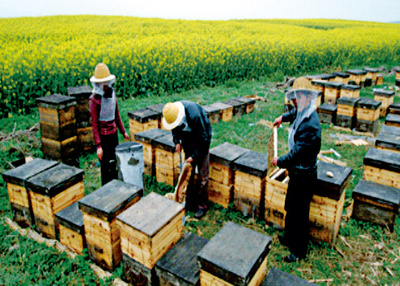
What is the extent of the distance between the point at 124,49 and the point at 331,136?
9.19 metres

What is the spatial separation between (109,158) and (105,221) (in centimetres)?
169

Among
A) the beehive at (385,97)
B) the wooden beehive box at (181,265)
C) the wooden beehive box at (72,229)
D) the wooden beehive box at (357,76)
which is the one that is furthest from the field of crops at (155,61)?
the wooden beehive box at (181,265)

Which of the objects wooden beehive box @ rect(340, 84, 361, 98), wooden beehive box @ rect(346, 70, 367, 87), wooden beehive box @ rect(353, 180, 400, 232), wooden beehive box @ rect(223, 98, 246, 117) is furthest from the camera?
wooden beehive box @ rect(346, 70, 367, 87)

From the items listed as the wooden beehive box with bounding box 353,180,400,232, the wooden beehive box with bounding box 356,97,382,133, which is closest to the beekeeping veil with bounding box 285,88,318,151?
the wooden beehive box with bounding box 353,180,400,232

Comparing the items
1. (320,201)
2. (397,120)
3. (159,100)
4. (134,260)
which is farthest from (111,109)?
(397,120)

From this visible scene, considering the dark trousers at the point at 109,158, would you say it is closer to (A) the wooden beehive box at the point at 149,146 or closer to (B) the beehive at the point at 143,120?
(A) the wooden beehive box at the point at 149,146

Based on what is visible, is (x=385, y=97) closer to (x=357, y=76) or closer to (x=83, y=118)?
(x=357, y=76)

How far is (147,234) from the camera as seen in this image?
10.1 feet

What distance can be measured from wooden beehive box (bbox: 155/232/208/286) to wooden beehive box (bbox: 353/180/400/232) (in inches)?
106

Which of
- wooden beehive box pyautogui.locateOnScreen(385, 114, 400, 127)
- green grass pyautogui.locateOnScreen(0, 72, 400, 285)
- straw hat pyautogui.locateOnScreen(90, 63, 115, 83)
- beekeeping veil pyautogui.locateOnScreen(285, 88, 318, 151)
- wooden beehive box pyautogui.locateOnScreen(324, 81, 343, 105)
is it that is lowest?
green grass pyautogui.locateOnScreen(0, 72, 400, 285)

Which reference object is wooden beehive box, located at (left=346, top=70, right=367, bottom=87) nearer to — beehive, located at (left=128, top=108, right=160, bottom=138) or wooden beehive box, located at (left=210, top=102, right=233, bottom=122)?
wooden beehive box, located at (left=210, top=102, right=233, bottom=122)

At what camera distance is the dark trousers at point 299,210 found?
3.65 metres

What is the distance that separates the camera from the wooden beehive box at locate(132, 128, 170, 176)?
5.66 metres

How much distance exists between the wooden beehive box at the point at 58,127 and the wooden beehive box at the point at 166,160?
186 cm
